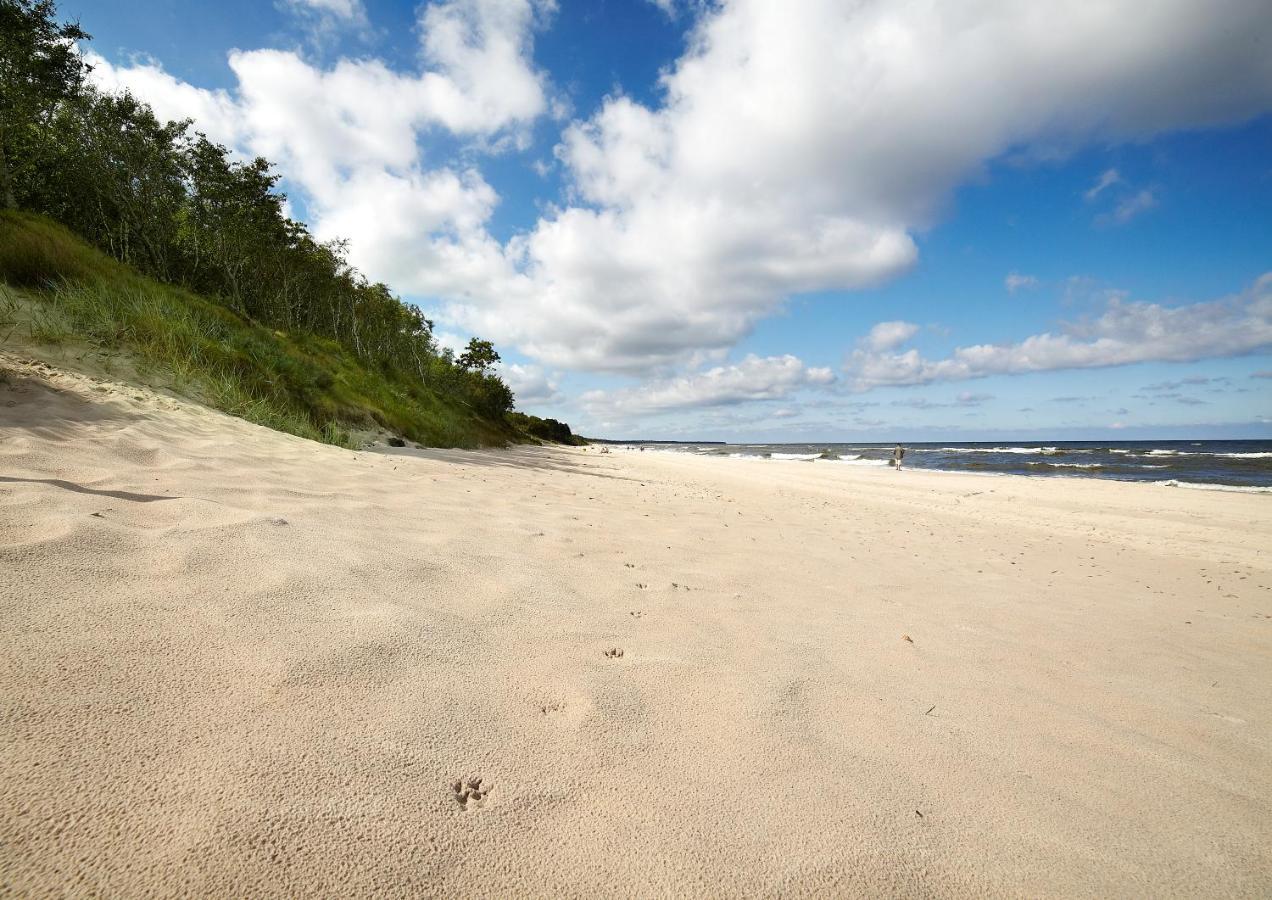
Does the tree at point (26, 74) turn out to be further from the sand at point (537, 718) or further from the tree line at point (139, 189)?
the sand at point (537, 718)

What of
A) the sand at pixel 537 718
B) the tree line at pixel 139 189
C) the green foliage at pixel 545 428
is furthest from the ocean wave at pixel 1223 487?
the green foliage at pixel 545 428

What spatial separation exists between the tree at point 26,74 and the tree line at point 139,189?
41 millimetres

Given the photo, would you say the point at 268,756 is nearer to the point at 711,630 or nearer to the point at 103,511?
the point at 711,630

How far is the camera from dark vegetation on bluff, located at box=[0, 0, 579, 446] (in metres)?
7.28

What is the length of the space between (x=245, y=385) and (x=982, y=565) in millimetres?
10433

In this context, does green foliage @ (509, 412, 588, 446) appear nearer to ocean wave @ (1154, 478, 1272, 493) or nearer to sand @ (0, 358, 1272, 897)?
ocean wave @ (1154, 478, 1272, 493)

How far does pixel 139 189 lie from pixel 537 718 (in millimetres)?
35071

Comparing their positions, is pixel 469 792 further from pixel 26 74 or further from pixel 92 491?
pixel 26 74

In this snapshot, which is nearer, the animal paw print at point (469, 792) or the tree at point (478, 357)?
the animal paw print at point (469, 792)

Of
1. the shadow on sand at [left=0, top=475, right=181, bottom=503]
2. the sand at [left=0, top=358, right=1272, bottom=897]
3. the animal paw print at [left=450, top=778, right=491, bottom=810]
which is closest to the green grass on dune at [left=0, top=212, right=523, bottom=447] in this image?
the sand at [left=0, top=358, right=1272, bottom=897]

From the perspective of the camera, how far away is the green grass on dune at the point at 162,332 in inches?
265

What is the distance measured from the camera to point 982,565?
5.53 m

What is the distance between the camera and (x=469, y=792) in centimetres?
134

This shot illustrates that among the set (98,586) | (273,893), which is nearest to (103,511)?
(98,586)
